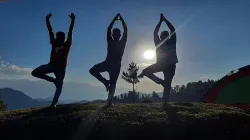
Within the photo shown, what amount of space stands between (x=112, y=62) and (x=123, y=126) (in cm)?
425

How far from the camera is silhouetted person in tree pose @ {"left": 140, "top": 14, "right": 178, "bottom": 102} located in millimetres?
12461

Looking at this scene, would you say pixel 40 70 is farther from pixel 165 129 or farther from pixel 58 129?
pixel 165 129

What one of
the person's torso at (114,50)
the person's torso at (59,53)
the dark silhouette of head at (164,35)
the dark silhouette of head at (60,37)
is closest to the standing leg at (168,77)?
the dark silhouette of head at (164,35)

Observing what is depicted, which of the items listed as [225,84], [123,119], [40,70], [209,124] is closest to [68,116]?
[123,119]

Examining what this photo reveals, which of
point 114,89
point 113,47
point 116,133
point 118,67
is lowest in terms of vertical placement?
point 116,133

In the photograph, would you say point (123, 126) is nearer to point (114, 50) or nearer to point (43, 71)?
point (114, 50)

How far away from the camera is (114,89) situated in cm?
1248

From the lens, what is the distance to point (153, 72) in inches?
497

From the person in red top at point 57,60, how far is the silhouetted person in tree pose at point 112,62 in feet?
4.33

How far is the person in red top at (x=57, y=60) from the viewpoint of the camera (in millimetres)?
11609

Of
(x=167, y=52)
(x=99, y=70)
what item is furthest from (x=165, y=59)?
(x=99, y=70)

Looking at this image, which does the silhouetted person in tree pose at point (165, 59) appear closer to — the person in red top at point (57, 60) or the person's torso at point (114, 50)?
the person's torso at point (114, 50)

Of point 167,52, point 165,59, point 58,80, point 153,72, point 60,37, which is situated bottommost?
point 58,80

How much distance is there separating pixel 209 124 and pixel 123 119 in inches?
114
